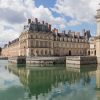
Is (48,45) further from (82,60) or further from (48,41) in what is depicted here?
(82,60)

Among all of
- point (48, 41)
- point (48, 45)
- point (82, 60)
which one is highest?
point (48, 41)

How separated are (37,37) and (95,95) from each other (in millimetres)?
37792

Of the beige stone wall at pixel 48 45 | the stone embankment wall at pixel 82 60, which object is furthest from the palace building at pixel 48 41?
the stone embankment wall at pixel 82 60

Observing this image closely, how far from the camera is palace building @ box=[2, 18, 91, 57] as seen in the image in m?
51.7

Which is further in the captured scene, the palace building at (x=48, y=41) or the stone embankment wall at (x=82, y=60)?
the palace building at (x=48, y=41)

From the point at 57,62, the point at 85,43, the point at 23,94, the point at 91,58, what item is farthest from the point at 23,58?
the point at 23,94

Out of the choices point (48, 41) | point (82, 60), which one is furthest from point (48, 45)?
point (82, 60)

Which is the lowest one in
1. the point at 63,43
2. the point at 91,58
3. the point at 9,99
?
the point at 9,99

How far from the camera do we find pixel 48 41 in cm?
5519

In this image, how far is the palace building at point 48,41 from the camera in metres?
51.7

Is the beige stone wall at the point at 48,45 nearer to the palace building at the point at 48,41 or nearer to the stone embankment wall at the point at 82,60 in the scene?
the palace building at the point at 48,41

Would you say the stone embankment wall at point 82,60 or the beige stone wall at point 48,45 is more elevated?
the beige stone wall at point 48,45

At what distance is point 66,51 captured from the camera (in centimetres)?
6216

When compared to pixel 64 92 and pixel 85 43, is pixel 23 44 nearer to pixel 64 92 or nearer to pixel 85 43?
pixel 85 43
